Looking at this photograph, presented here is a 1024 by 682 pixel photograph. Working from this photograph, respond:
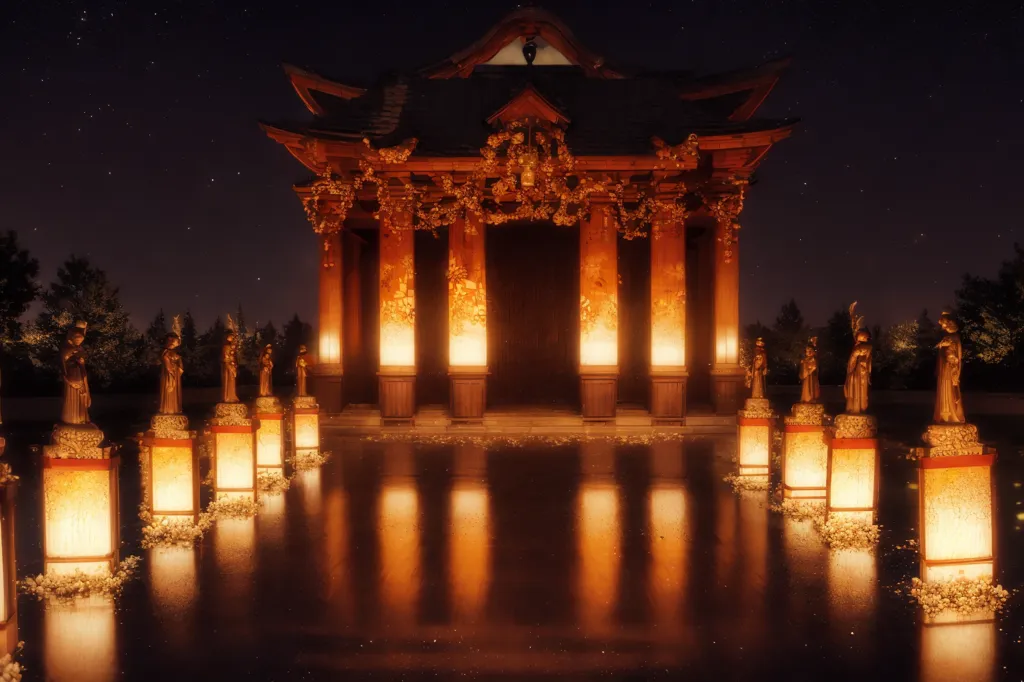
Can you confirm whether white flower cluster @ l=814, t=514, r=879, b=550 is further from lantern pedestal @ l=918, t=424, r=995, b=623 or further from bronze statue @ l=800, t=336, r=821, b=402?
bronze statue @ l=800, t=336, r=821, b=402

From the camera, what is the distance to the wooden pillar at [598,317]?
50.7ft

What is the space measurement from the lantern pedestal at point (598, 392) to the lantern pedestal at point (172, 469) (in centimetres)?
902

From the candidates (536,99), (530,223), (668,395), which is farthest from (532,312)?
(536,99)

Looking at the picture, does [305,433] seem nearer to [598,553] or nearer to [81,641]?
[598,553]

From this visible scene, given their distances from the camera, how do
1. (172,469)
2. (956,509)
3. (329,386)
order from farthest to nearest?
(329,386), (172,469), (956,509)

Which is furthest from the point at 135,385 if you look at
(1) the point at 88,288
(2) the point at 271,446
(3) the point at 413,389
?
(2) the point at 271,446

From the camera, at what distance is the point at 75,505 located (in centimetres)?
600

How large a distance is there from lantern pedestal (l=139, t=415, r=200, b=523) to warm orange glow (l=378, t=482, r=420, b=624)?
6.37ft

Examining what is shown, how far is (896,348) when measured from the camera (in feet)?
78.1

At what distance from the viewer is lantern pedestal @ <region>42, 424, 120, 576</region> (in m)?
5.97

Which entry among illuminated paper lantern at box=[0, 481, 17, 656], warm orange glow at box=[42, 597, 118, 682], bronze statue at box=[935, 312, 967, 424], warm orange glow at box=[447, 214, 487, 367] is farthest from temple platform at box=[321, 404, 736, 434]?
illuminated paper lantern at box=[0, 481, 17, 656]

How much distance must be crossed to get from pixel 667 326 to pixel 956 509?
9.95 meters

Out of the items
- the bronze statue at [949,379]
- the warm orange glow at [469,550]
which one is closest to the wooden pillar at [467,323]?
the warm orange glow at [469,550]

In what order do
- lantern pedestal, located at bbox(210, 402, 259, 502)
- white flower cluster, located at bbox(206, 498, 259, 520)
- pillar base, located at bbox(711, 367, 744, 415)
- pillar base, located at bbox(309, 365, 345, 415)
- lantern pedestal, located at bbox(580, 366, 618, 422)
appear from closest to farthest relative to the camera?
white flower cluster, located at bbox(206, 498, 259, 520) → lantern pedestal, located at bbox(210, 402, 259, 502) → lantern pedestal, located at bbox(580, 366, 618, 422) → pillar base, located at bbox(711, 367, 744, 415) → pillar base, located at bbox(309, 365, 345, 415)
